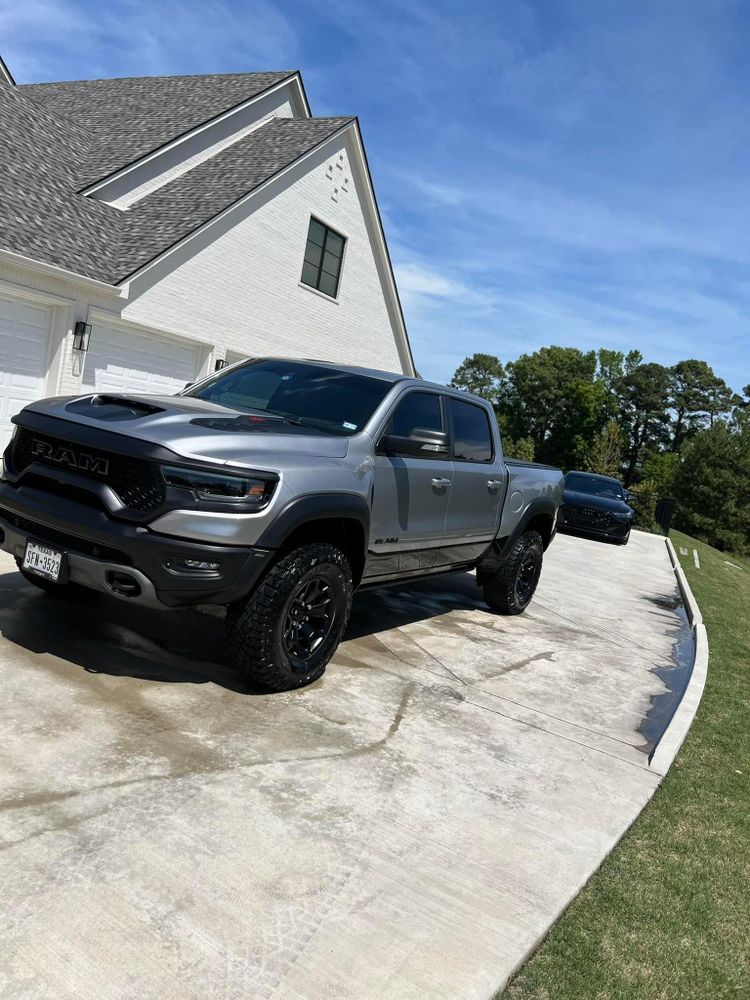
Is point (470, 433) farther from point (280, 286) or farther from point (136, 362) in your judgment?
point (280, 286)

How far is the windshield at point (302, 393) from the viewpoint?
17.6ft

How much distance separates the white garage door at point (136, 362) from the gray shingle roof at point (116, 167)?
3.35 feet

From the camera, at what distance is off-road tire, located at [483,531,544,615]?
306 inches

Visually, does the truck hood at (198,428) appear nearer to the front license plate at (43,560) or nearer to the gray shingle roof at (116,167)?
the front license plate at (43,560)

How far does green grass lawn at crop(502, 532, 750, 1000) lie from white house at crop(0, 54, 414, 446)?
32.3 feet

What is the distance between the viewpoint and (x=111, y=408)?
15.1ft

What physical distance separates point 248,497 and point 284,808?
1574 mm

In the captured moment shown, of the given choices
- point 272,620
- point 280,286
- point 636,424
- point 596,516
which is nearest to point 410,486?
point 272,620

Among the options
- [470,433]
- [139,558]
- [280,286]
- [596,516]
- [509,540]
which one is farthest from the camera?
[596,516]

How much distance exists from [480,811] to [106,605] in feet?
10.7

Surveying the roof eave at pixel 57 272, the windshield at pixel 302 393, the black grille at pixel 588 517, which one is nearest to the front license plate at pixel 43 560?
the windshield at pixel 302 393

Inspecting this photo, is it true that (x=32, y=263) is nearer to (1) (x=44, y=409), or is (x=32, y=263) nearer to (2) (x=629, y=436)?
(1) (x=44, y=409)

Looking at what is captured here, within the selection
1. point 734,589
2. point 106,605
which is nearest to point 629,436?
point 734,589

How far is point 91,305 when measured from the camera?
11.6 metres
